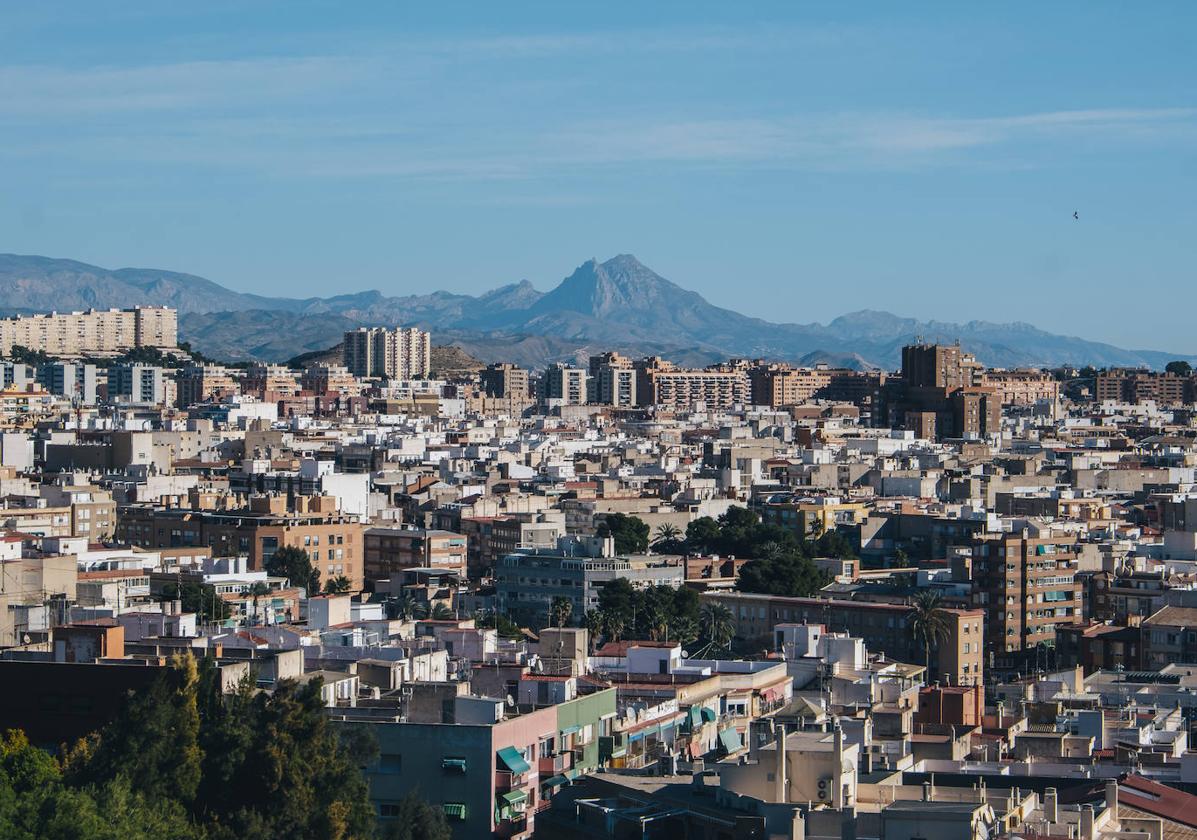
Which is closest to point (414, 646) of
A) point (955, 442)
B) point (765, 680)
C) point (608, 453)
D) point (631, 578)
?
point (765, 680)

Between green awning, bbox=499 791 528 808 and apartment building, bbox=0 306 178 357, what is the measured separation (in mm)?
140734

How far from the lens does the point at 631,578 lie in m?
47.4

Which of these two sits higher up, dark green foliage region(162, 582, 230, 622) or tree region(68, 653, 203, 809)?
tree region(68, 653, 203, 809)

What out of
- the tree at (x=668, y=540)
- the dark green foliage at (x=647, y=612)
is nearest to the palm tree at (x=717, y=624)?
the dark green foliage at (x=647, y=612)

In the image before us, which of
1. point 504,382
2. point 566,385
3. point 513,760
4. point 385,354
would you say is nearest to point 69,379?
point 504,382

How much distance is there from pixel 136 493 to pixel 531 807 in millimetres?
42603

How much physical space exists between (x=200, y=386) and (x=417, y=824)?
119m

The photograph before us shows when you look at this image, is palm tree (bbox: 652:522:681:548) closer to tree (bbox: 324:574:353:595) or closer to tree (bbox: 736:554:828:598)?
tree (bbox: 736:554:828:598)

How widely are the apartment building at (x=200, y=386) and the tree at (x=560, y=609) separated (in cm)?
8922

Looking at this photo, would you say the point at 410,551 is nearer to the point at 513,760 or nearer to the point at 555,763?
the point at 555,763

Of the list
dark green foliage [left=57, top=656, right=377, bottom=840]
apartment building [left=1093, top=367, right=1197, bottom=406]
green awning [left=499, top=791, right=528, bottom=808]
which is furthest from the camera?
apartment building [left=1093, top=367, right=1197, bottom=406]

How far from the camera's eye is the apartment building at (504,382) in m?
164

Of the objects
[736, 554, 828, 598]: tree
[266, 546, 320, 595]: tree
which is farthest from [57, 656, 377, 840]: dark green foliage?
[266, 546, 320, 595]: tree

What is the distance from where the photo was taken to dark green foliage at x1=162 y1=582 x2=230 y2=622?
3784cm
